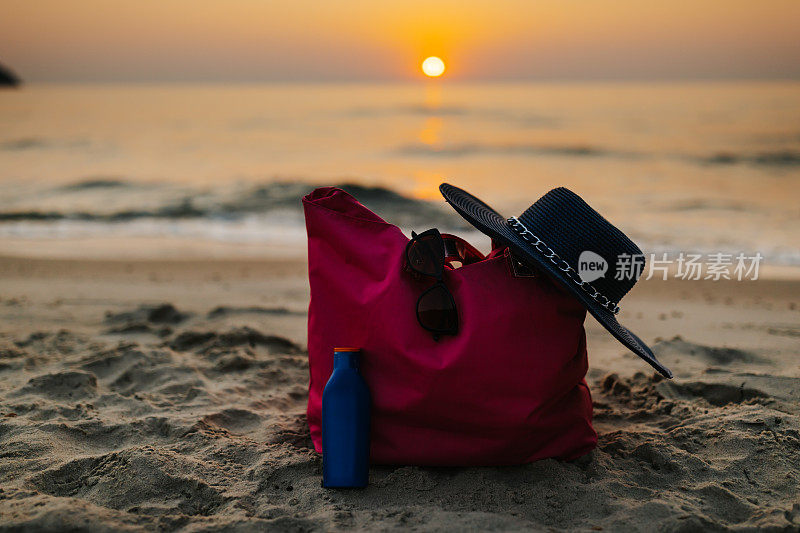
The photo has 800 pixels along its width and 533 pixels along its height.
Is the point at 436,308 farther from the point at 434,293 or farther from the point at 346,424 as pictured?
the point at 346,424

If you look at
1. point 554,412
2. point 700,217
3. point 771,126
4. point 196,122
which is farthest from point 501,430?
point 196,122

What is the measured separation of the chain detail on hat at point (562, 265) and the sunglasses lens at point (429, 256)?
309 mm

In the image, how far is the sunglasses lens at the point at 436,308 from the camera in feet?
6.91

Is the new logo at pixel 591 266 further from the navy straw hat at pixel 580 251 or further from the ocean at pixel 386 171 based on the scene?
the ocean at pixel 386 171

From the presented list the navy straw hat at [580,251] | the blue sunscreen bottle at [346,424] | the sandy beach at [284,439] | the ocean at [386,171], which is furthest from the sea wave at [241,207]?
the blue sunscreen bottle at [346,424]

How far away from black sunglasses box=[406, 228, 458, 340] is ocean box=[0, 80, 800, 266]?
551cm

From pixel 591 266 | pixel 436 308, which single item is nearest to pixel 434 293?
pixel 436 308

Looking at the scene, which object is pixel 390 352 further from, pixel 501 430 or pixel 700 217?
pixel 700 217

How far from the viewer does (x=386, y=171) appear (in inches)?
618

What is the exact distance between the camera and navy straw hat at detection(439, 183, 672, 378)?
2146mm

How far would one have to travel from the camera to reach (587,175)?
49.3 ft

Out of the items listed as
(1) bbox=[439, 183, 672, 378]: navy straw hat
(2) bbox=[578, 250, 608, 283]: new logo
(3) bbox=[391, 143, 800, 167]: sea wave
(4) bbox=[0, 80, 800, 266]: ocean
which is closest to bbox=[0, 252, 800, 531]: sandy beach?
(1) bbox=[439, 183, 672, 378]: navy straw hat

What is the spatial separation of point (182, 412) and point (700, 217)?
9.23 meters

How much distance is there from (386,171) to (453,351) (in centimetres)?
1383
